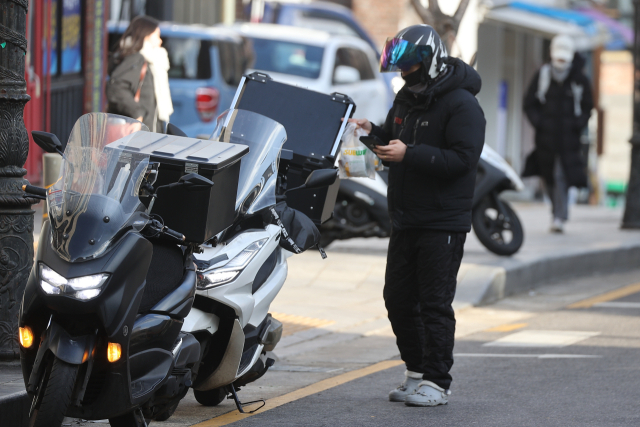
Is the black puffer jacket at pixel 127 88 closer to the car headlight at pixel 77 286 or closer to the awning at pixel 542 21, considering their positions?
the car headlight at pixel 77 286

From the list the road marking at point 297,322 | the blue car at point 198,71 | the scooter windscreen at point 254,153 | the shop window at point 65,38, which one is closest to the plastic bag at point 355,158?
the scooter windscreen at point 254,153

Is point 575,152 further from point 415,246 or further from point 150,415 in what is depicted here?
point 150,415

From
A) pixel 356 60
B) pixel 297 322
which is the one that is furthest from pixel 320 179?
pixel 356 60

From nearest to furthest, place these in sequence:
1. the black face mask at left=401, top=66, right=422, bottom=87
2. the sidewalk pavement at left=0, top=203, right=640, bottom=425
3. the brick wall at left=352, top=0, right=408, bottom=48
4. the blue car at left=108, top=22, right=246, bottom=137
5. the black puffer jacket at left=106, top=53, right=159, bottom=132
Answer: the black face mask at left=401, top=66, right=422, bottom=87 → the sidewalk pavement at left=0, top=203, right=640, bottom=425 → the black puffer jacket at left=106, top=53, right=159, bottom=132 → the blue car at left=108, top=22, right=246, bottom=137 → the brick wall at left=352, top=0, right=408, bottom=48

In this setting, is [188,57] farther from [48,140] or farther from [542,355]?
[48,140]

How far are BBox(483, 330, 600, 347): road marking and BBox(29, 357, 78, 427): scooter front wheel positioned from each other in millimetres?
4064

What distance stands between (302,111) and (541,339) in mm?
2615

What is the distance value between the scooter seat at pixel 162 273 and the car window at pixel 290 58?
40.3 feet

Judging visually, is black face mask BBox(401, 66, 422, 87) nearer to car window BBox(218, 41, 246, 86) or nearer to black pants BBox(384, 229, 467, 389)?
black pants BBox(384, 229, 467, 389)

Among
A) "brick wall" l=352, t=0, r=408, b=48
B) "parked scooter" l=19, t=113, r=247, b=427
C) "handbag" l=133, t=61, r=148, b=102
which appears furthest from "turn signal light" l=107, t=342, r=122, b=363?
"brick wall" l=352, t=0, r=408, b=48

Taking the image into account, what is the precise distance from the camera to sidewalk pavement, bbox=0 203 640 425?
7.12 metres

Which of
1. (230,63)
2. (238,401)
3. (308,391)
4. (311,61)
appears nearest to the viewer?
(238,401)

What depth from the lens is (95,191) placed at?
4004 millimetres

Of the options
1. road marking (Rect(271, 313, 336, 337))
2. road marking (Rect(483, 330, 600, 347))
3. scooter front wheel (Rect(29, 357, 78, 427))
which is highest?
scooter front wheel (Rect(29, 357, 78, 427))
